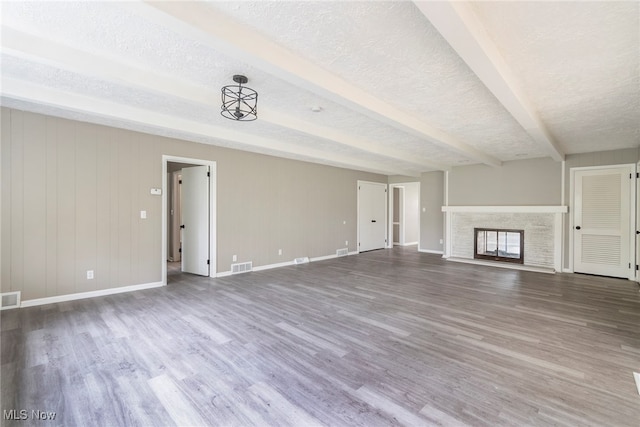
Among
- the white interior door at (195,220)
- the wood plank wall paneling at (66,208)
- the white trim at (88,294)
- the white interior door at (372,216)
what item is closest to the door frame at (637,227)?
the white interior door at (372,216)

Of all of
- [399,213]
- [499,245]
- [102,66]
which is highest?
[102,66]

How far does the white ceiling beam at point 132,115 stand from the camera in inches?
114

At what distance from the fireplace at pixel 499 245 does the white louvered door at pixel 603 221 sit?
3.14 ft

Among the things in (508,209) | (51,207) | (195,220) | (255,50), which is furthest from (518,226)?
(51,207)

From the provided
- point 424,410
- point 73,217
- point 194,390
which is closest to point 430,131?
point 424,410

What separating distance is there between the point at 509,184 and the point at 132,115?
741 cm

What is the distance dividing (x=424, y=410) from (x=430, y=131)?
3.47m

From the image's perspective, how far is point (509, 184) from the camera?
6.67 metres

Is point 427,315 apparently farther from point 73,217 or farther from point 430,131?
point 73,217

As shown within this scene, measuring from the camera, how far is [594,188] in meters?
5.62

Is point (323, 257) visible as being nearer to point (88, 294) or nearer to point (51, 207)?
point (88, 294)

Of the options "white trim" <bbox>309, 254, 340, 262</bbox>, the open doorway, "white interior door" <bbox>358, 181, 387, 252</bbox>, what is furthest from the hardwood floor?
the open doorway

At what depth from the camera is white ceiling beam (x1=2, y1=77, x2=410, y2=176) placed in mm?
2906

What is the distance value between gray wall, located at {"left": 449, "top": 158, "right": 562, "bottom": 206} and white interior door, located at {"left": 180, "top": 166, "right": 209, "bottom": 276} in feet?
19.8
